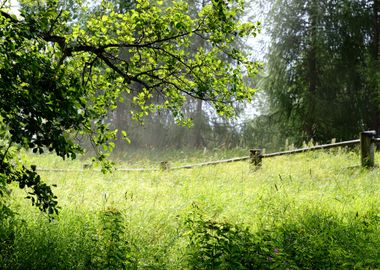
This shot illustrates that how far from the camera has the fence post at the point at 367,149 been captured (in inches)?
472

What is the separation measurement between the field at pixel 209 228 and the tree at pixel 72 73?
2.23 feet

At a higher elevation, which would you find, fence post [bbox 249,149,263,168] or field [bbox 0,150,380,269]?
fence post [bbox 249,149,263,168]

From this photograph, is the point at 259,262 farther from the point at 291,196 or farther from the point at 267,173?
the point at 267,173

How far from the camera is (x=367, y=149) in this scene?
12.1m

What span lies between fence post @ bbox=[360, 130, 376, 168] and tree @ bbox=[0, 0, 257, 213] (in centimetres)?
662

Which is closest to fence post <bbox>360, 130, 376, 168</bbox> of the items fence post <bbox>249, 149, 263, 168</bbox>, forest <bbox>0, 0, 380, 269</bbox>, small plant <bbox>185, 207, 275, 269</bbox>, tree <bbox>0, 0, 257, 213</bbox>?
forest <bbox>0, 0, 380, 269</bbox>

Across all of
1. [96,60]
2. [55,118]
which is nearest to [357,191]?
[96,60]

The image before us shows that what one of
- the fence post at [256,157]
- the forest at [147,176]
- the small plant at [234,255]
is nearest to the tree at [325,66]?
the forest at [147,176]

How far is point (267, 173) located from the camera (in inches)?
476

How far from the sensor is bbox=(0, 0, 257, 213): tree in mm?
4016

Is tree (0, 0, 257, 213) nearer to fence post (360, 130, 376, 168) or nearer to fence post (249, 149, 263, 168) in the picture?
fence post (249, 149, 263, 168)

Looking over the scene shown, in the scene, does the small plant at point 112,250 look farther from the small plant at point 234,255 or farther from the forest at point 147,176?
the small plant at point 234,255

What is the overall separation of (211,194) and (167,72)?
10.2ft

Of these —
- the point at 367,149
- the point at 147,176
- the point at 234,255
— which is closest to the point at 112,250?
the point at 234,255
